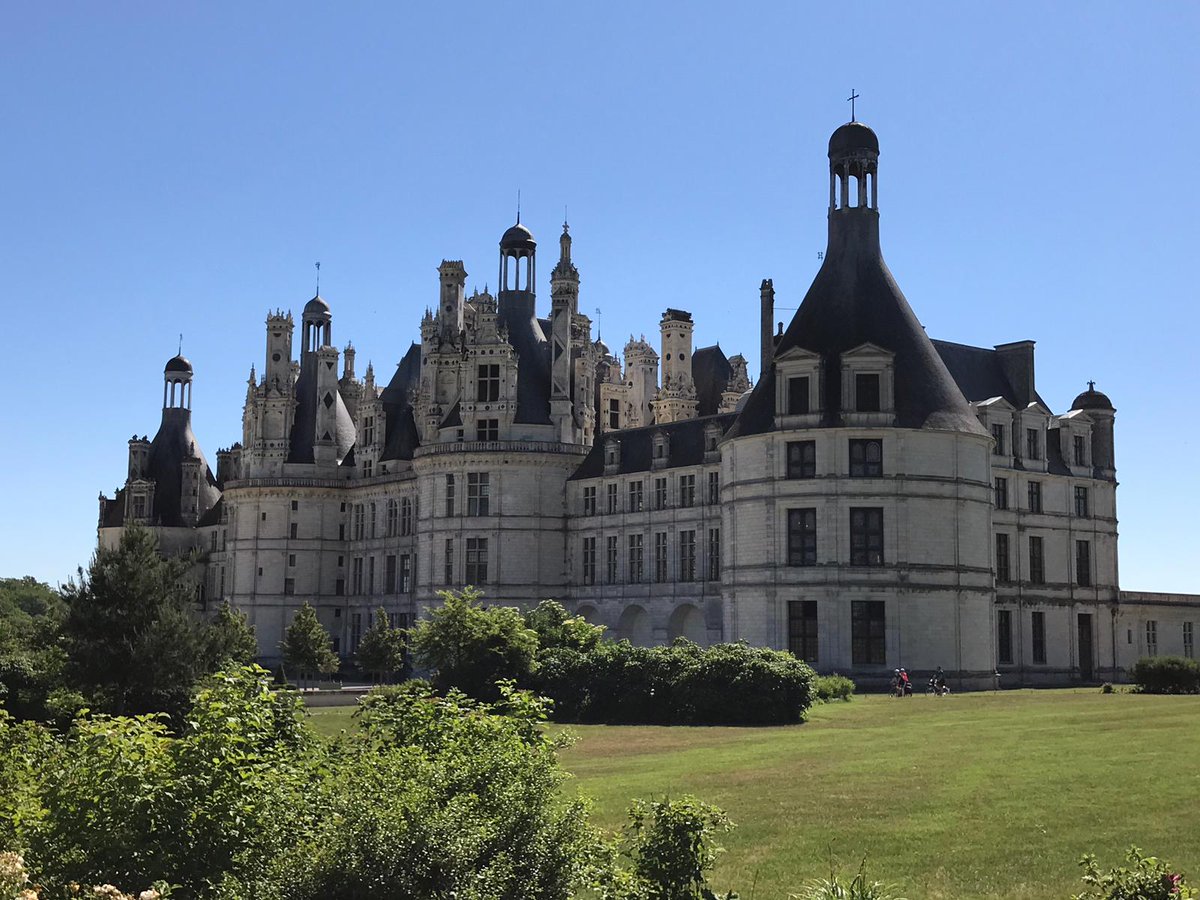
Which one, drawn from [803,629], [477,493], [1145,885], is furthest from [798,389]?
[1145,885]

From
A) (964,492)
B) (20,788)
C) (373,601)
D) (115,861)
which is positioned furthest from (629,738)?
(373,601)

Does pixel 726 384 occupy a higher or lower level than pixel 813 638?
higher

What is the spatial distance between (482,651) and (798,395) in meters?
19.7

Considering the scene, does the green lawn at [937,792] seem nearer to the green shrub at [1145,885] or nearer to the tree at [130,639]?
the green shrub at [1145,885]

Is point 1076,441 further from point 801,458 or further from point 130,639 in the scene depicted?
point 130,639

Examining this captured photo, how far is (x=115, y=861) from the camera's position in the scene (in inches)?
561

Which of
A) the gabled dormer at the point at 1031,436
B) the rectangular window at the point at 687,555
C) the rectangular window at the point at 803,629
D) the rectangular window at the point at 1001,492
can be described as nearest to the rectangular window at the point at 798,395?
the rectangular window at the point at 803,629

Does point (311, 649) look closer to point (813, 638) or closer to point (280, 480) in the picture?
point (280, 480)

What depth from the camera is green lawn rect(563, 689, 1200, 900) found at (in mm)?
18172

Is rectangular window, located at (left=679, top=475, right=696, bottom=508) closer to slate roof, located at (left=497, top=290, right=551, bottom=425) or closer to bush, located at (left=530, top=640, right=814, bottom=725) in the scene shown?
slate roof, located at (left=497, top=290, right=551, bottom=425)

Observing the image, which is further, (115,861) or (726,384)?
(726,384)

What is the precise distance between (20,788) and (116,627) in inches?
822

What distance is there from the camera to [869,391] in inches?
2318

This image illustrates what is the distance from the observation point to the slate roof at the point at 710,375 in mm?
92438
